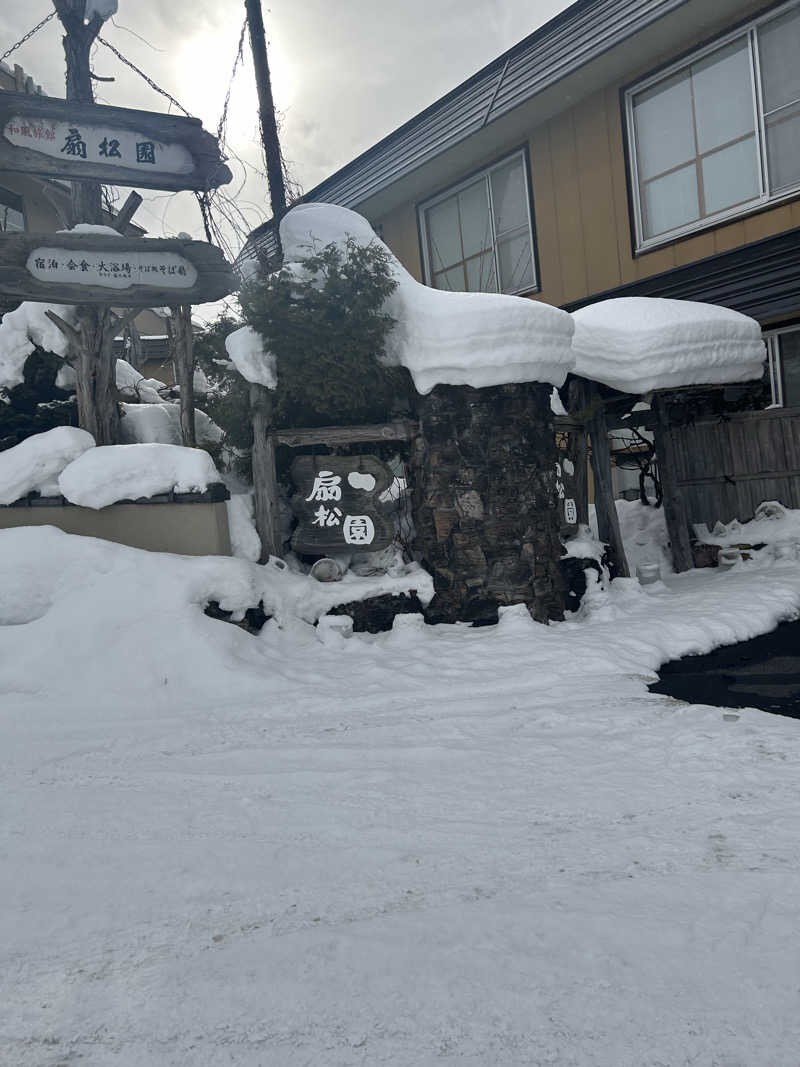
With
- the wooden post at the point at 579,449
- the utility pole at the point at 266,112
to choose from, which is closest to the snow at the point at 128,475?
the wooden post at the point at 579,449

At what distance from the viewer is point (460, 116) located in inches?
416

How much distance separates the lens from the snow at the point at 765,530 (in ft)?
27.1


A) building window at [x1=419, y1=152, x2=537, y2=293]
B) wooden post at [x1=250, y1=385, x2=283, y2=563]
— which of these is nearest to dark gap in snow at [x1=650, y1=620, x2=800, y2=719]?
wooden post at [x1=250, y1=385, x2=283, y2=563]

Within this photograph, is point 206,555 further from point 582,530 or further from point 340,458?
point 582,530

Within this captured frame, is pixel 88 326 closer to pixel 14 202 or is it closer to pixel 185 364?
pixel 185 364

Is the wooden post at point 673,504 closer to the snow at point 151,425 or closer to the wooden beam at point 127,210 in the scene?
the snow at point 151,425

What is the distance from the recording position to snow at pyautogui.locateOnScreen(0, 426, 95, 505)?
19.5 ft

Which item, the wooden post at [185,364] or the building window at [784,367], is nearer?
the wooden post at [185,364]

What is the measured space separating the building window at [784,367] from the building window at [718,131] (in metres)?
1.53

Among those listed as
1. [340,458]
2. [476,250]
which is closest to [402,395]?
[340,458]

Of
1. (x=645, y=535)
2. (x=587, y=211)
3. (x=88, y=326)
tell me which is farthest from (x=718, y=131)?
(x=88, y=326)

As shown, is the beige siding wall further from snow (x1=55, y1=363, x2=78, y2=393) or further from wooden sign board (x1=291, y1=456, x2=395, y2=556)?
snow (x1=55, y1=363, x2=78, y2=393)

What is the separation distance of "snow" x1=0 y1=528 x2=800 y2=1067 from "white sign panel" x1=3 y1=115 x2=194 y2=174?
135 inches

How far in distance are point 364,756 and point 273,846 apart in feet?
3.17
